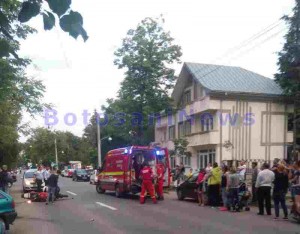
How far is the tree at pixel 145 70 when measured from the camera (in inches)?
1307

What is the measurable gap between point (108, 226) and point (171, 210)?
14.9ft

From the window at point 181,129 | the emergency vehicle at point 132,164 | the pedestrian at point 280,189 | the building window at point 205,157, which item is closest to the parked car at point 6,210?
the pedestrian at point 280,189

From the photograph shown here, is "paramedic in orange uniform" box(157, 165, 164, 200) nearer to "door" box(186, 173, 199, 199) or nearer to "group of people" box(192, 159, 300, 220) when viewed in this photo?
"door" box(186, 173, 199, 199)

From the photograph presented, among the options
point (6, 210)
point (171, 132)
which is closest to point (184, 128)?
point (171, 132)

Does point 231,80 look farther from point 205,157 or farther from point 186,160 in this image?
point 186,160

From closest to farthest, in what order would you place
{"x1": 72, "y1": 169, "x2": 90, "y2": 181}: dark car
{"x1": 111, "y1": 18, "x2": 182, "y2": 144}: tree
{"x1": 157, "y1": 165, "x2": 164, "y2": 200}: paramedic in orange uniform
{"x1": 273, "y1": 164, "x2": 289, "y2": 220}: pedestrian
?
{"x1": 273, "y1": 164, "x2": 289, "y2": 220}: pedestrian → {"x1": 157, "y1": 165, "x2": 164, "y2": 200}: paramedic in orange uniform → {"x1": 111, "y1": 18, "x2": 182, "y2": 144}: tree → {"x1": 72, "y1": 169, "x2": 90, "y2": 181}: dark car

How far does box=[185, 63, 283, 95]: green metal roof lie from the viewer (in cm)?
3662

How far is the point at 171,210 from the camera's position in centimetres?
1686

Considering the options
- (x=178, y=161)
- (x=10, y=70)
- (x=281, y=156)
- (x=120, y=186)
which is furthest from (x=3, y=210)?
(x=178, y=161)

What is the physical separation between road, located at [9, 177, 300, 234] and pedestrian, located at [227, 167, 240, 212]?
62cm

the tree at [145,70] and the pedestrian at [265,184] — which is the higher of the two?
the tree at [145,70]

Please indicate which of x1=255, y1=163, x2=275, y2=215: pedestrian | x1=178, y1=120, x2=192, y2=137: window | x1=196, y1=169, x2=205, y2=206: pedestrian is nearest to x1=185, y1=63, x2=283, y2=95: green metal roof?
x1=178, y1=120, x2=192, y2=137: window

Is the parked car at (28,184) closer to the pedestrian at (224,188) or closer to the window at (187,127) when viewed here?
the pedestrian at (224,188)

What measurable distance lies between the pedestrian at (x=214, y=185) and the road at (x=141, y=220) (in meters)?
0.84
